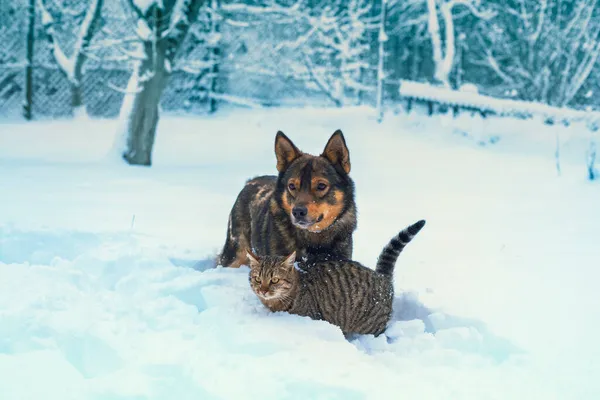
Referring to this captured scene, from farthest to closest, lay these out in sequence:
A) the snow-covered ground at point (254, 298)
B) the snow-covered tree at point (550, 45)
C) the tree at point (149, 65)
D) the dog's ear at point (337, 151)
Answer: the snow-covered tree at point (550, 45) < the tree at point (149, 65) < the dog's ear at point (337, 151) < the snow-covered ground at point (254, 298)

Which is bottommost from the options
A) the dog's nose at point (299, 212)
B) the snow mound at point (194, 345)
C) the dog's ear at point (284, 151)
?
the snow mound at point (194, 345)

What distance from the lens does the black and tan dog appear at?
429 centimetres

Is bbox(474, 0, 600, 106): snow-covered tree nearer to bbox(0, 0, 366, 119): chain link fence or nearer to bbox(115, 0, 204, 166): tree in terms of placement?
bbox(0, 0, 366, 119): chain link fence

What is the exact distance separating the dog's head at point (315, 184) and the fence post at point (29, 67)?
1246 cm

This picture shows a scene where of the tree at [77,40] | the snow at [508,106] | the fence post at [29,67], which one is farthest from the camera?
the fence post at [29,67]

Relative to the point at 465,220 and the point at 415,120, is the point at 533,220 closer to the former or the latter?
the point at 465,220

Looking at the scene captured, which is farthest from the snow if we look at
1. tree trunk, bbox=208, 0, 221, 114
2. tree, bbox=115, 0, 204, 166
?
tree, bbox=115, 0, 204, 166

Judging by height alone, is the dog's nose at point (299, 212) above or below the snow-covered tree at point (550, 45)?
below

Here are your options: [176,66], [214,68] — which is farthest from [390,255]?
[214,68]

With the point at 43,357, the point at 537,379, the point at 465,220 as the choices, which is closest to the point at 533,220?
the point at 465,220

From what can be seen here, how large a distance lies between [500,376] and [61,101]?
14.8 m

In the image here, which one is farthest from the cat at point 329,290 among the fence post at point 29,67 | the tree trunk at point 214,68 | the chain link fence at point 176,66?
the tree trunk at point 214,68

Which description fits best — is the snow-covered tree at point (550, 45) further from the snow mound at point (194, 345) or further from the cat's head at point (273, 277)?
the cat's head at point (273, 277)

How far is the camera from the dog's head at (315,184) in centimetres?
424
